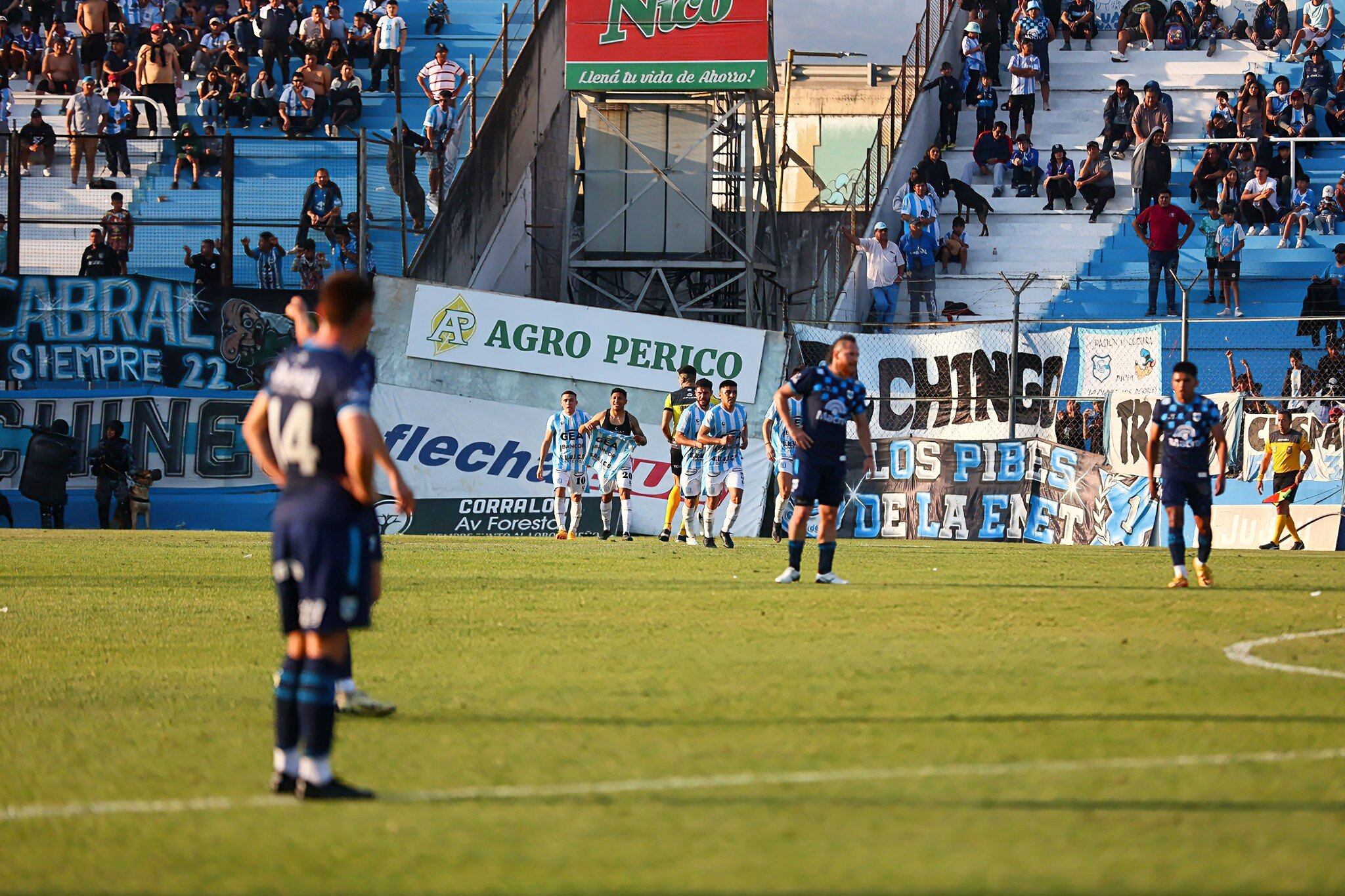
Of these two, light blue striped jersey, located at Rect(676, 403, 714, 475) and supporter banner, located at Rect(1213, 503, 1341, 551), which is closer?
light blue striped jersey, located at Rect(676, 403, 714, 475)

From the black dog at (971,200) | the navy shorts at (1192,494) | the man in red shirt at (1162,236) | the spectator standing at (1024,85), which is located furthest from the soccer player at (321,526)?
the spectator standing at (1024,85)

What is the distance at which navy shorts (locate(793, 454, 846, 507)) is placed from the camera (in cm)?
1394

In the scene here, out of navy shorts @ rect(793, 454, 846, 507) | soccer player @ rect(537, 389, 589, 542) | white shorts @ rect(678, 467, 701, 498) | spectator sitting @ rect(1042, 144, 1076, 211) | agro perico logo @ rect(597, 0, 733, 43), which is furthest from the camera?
spectator sitting @ rect(1042, 144, 1076, 211)

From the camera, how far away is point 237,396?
26.4 meters

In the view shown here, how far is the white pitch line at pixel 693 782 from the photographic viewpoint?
18.6ft

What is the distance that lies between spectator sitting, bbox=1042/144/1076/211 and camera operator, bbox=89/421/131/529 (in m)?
18.0

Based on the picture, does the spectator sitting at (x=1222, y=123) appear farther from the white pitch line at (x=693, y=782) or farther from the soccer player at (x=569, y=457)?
the white pitch line at (x=693, y=782)

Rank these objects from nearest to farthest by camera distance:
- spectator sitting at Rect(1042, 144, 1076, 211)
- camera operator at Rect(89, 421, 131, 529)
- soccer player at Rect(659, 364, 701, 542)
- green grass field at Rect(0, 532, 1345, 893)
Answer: green grass field at Rect(0, 532, 1345, 893)
soccer player at Rect(659, 364, 701, 542)
camera operator at Rect(89, 421, 131, 529)
spectator sitting at Rect(1042, 144, 1076, 211)

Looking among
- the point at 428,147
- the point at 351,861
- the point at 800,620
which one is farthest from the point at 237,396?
the point at 351,861

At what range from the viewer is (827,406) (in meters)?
13.9

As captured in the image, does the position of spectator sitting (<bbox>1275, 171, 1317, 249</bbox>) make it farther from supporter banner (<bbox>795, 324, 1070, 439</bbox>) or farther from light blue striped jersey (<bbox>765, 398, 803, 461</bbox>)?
light blue striped jersey (<bbox>765, 398, 803, 461</bbox>)

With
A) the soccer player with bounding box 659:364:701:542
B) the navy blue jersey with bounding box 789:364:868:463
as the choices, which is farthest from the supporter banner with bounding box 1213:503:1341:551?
the navy blue jersey with bounding box 789:364:868:463

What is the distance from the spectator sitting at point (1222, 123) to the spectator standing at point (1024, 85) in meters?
3.53

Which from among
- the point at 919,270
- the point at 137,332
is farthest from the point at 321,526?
the point at 919,270
